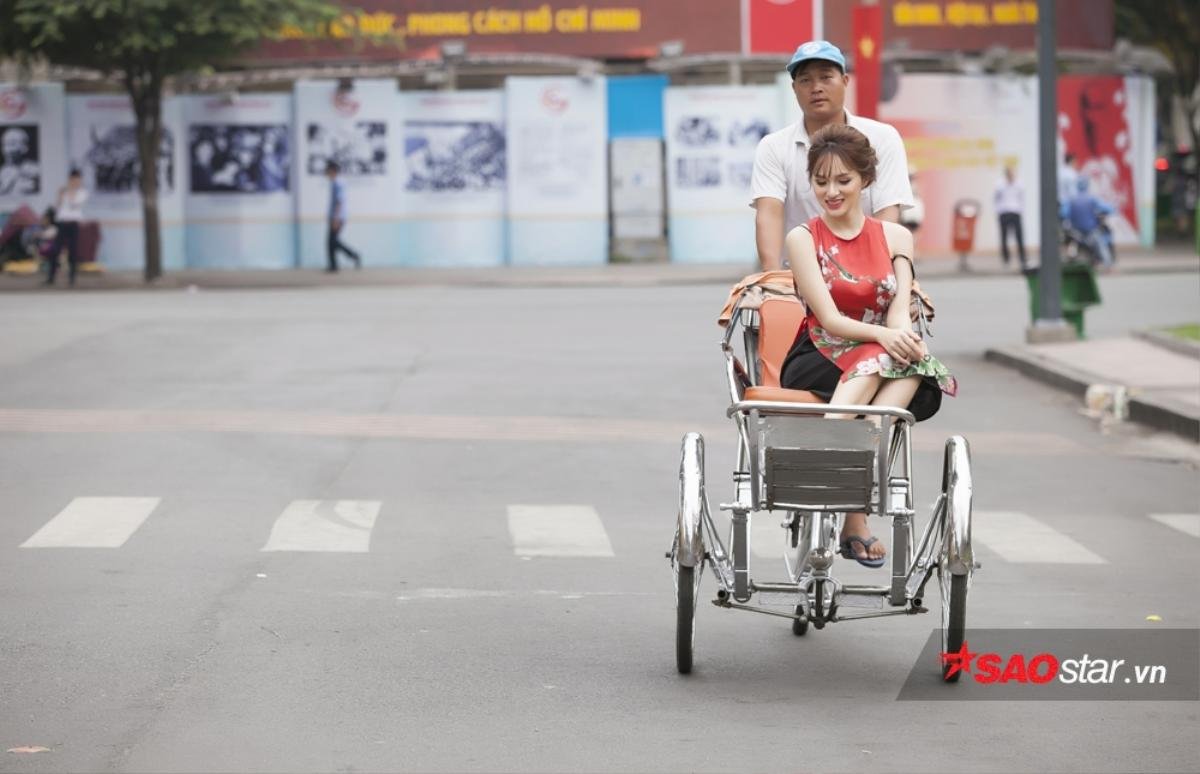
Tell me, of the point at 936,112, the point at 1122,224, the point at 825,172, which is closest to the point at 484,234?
the point at 936,112

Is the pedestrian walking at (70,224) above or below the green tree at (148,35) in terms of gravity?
below

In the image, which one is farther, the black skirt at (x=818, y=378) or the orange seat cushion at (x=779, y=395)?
the black skirt at (x=818, y=378)

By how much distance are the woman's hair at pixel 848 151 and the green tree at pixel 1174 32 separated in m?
38.8

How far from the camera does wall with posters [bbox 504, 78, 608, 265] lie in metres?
36.2

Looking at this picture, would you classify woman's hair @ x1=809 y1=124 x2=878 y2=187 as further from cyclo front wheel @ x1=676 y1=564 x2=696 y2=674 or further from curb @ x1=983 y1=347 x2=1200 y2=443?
curb @ x1=983 y1=347 x2=1200 y2=443

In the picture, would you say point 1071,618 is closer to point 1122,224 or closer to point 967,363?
point 967,363

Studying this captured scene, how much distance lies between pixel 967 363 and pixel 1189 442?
508 centimetres

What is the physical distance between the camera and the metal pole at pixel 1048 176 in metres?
19.5

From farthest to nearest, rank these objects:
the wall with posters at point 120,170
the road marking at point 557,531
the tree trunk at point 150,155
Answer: the wall with posters at point 120,170 < the tree trunk at point 150,155 < the road marking at point 557,531

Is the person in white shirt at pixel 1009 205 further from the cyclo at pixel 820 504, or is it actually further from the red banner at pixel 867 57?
the cyclo at pixel 820 504

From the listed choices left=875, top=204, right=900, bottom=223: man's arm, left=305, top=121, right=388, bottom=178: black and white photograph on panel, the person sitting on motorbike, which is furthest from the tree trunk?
left=875, top=204, right=900, bottom=223: man's arm

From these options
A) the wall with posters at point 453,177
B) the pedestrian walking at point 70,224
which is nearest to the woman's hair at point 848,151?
the pedestrian walking at point 70,224

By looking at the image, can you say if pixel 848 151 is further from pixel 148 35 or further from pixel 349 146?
pixel 349 146

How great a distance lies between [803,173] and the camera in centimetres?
779
